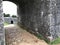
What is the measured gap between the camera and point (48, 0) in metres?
11.6

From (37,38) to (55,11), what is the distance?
1.56 m

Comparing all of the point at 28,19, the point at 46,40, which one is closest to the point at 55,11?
the point at 46,40

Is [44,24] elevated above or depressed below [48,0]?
below

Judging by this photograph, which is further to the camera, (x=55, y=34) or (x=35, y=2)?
(x=35, y=2)

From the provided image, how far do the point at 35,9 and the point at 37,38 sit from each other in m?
1.60

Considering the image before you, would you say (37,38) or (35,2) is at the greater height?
(35,2)

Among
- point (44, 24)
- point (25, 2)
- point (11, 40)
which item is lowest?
point (11, 40)

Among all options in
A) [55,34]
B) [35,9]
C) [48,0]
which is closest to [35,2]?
[35,9]

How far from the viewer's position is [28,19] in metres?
13.7

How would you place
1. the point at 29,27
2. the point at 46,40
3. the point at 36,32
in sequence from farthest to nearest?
the point at 29,27, the point at 36,32, the point at 46,40

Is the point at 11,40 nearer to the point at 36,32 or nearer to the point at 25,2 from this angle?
the point at 36,32

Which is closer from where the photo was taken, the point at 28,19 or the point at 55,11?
the point at 55,11

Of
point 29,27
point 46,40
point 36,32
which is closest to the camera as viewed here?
point 46,40

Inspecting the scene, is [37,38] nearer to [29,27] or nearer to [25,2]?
[29,27]
